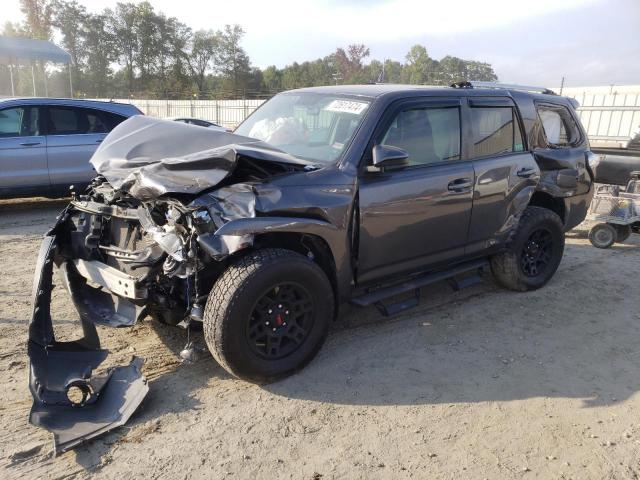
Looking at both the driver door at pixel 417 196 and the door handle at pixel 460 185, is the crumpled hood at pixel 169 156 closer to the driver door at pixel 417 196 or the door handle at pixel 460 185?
the driver door at pixel 417 196

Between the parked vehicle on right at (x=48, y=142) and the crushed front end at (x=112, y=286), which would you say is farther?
the parked vehicle on right at (x=48, y=142)

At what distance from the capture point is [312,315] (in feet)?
11.5

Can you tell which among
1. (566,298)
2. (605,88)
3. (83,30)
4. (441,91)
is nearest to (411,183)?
(441,91)

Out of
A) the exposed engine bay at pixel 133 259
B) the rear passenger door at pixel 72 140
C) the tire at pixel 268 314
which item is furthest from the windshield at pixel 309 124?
the rear passenger door at pixel 72 140

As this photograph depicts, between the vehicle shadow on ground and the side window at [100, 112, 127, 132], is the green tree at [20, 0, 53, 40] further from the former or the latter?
the vehicle shadow on ground

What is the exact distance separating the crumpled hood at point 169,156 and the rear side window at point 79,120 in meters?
4.37

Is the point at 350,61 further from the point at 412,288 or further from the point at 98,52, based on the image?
the point at 412,288

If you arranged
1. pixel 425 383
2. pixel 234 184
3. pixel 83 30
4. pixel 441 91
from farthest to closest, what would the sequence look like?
pixel 83 30 < pixel 441 91 < pixel 425 383 < pixel 234 184

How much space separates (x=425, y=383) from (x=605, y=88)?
50.2 feet

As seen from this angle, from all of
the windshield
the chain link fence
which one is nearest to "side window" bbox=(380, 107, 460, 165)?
the windshield

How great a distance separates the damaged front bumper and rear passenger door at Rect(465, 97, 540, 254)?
10.2 ft

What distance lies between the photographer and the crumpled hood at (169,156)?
10.5 feet

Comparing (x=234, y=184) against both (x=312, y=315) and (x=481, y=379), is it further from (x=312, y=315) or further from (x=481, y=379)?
(x=481, y=379)

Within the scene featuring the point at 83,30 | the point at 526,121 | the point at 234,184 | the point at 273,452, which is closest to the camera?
the point at 273,452
